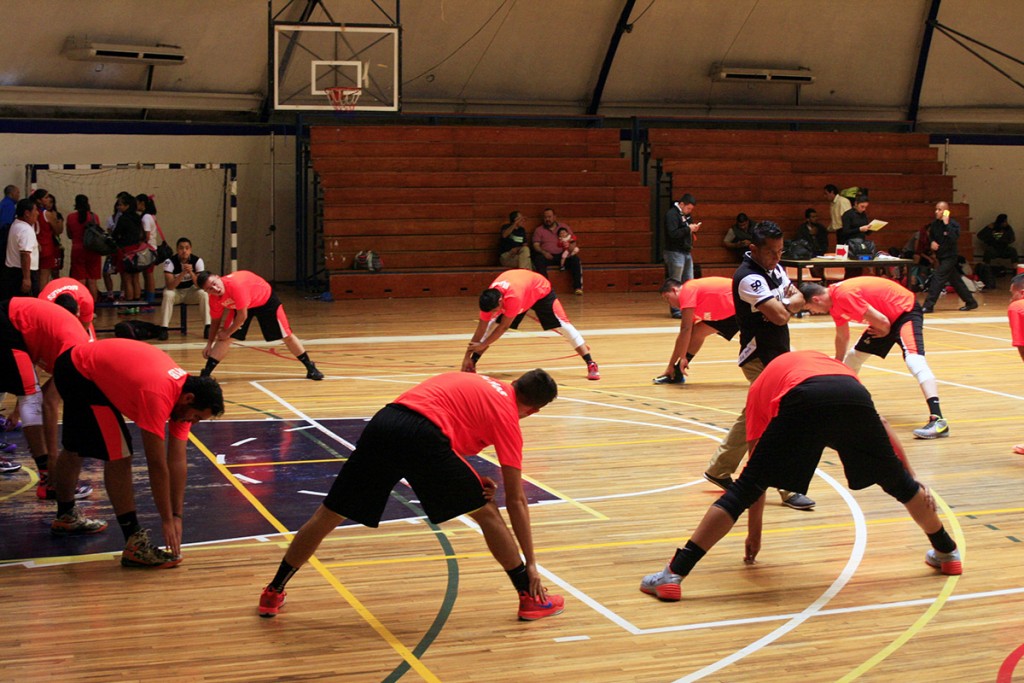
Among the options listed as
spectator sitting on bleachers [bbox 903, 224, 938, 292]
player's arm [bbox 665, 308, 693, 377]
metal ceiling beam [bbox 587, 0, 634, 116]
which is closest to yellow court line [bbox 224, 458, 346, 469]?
player's arm [bbox 665, 308, 693, 377]

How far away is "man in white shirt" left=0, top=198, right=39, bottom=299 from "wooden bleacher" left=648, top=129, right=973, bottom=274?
39.6ft

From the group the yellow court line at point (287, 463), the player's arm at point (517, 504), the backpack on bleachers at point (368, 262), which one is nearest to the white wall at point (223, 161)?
the backpack on bleachers at point (368, 262)

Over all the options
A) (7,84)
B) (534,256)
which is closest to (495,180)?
(534,256)

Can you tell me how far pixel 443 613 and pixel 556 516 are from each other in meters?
1.76

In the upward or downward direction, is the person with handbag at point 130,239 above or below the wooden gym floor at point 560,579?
above

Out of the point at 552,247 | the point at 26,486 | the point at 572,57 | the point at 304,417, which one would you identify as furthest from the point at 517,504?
the point at 572,57

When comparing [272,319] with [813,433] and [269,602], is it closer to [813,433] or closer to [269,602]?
[269,602]

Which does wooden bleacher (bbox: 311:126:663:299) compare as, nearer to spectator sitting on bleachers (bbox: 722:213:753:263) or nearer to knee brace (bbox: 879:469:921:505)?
spectator sitting on bleachers (bbox: 722:213:753:263)

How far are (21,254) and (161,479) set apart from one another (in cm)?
921

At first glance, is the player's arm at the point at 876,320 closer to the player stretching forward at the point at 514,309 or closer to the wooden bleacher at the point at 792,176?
the player stretching forward at the point at 514,309

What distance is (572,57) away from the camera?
2327cm

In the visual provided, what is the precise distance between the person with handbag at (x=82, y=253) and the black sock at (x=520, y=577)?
43.8 ft

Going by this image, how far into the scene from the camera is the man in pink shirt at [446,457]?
16.6 ft

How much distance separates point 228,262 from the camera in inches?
831
